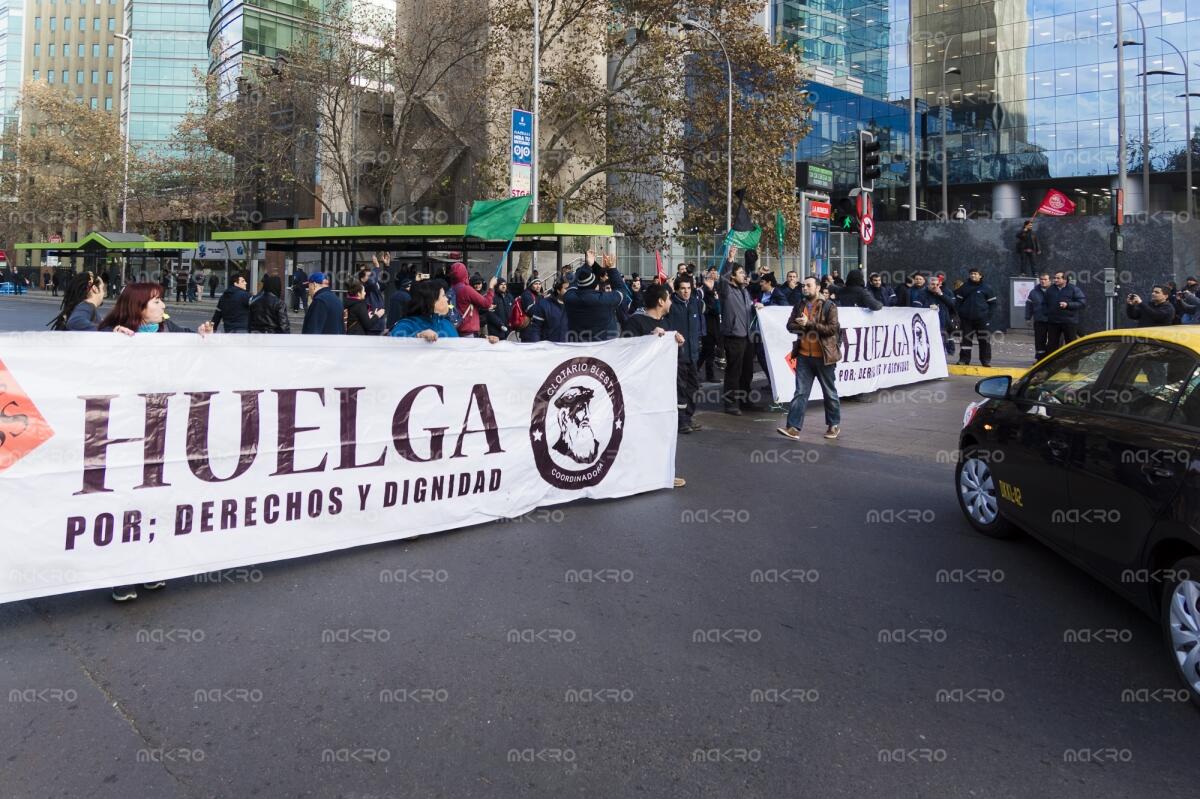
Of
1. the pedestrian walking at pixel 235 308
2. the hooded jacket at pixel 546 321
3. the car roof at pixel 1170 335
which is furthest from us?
the pedestrian walking at pixel 235 308

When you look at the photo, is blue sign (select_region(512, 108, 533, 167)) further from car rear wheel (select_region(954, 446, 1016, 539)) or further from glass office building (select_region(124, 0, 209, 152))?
glass office building (select_region(124, 0, 209, 152))

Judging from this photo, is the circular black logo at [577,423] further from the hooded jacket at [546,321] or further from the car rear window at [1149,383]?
the hooded jacket at [546,321]

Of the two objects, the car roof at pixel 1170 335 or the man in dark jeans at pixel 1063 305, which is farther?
the man in dark jeans at pixel 1063 305

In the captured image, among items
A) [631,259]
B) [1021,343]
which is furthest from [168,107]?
[1021,343]

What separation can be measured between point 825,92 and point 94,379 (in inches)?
2251

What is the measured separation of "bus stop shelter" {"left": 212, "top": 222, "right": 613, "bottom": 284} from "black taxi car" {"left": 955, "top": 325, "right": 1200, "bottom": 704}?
47.0 ft

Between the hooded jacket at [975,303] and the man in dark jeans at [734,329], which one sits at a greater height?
the hooded jacket at [975,303]

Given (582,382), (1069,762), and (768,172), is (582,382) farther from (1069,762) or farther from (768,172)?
(768,172)

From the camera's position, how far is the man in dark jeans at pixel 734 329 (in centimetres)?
1142

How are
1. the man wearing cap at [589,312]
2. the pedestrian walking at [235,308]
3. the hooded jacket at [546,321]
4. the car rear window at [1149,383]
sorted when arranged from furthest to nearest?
1. the pedestrian walking at [235,308]
2. the hooded jacket at [546,321]
3. the man wearing cap at [589,312]
4. the car rear window at [1149,383]

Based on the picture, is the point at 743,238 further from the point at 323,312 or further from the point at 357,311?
the point at 323,312

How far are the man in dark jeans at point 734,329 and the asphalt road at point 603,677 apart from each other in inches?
227

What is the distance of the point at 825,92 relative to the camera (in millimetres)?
55719

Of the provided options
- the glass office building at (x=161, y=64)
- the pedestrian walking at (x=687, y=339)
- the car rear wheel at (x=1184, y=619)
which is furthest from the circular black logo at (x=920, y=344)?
the glass office building at (x=161, y=64)
